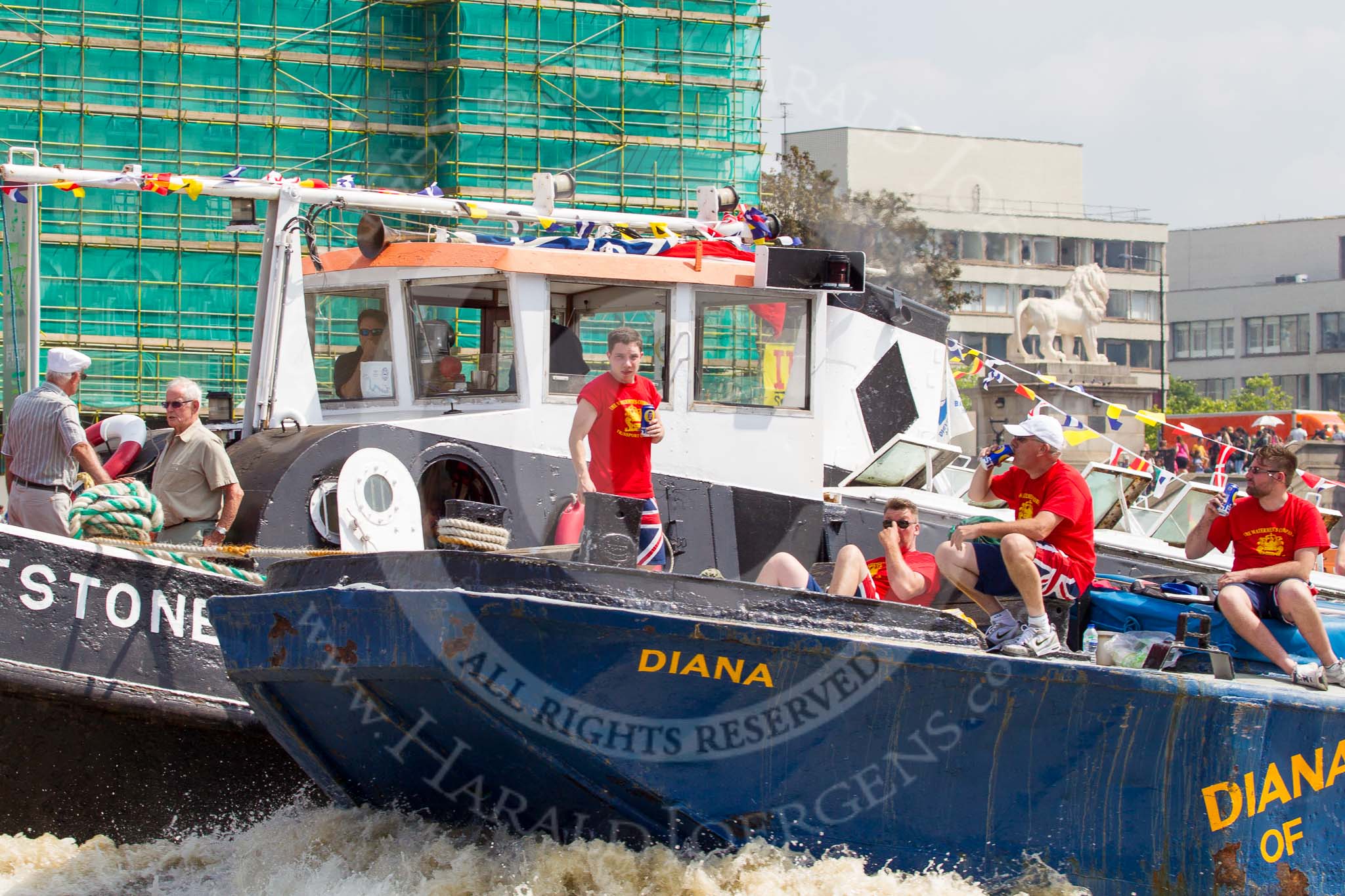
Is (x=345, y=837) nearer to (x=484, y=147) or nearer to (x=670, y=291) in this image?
(x=670, y=291)

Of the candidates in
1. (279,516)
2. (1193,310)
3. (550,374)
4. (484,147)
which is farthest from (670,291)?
(1193,310)

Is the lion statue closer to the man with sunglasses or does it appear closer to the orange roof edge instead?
the orange roof edge

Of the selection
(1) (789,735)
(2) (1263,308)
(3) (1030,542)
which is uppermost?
(2) (1263,308)

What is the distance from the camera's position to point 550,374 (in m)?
7.92

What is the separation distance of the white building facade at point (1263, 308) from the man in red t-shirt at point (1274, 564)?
72277 millimetres

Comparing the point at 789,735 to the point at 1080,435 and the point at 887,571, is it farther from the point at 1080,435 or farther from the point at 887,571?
the point at 1080,435

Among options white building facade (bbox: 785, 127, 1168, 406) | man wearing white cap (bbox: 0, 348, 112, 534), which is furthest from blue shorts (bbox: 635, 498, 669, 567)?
white building facade (bbox: 785, 127, 1168, 406)

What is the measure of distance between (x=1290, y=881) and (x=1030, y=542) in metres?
1.52

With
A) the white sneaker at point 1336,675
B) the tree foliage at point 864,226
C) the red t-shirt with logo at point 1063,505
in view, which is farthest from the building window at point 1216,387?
the white sneaker at point 1336,675

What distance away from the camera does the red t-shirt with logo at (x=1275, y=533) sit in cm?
634

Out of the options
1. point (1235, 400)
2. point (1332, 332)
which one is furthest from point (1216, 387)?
point (1235, 400)

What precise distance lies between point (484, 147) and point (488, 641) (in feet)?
92.3

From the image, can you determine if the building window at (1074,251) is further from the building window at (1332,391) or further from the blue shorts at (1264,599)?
the blue shorts at (1264,599)

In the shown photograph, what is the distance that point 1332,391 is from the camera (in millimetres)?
74125
